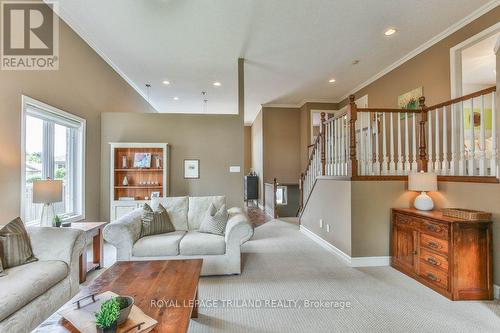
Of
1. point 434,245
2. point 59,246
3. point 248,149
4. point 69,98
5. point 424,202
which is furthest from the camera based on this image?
point 248,149

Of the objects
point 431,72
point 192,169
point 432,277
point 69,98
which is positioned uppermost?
point 431,72

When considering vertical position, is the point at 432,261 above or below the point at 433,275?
above

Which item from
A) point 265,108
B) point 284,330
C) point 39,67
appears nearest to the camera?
point 284,330

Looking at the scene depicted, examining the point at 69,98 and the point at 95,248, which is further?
the point at 69,98

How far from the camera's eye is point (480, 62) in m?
4.55

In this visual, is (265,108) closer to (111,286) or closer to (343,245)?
(343,245)

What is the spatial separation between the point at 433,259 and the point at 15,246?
4132 millimetres

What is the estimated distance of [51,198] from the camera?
2.79m

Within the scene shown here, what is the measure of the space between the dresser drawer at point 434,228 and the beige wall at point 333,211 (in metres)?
0.88

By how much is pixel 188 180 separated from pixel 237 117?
1652 mm

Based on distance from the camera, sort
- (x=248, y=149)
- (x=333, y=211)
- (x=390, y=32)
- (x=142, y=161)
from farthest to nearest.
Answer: (x=248, y=149)
(x=142, y=161)
(x=333, y=211)
(x=390, y=32)

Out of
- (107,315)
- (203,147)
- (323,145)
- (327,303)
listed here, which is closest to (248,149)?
(203,147)

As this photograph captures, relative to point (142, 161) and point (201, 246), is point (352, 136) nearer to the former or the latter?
point (201, 246)

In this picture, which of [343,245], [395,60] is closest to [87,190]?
[343,245]
